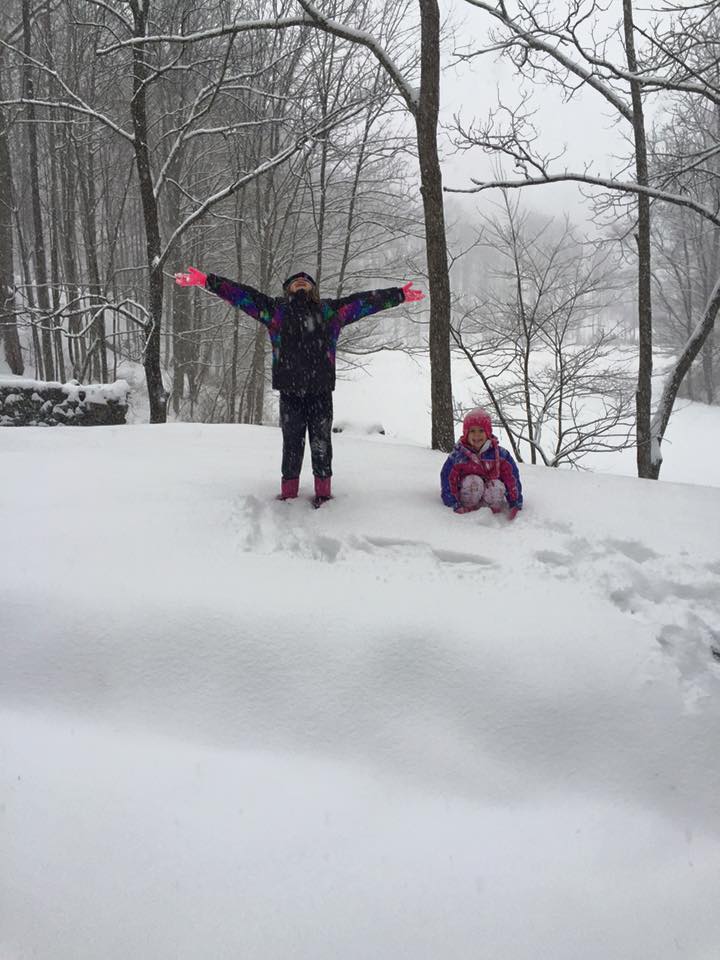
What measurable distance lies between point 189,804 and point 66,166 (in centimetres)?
1554

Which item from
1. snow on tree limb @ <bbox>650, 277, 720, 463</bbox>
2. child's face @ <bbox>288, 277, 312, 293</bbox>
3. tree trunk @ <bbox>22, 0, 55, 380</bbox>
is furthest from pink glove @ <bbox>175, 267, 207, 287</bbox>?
tree trunk @ <bbox>22, 0, 55, 380</bbox>

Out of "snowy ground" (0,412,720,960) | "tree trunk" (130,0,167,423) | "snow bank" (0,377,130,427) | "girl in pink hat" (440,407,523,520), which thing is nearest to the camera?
"snowy ground" (0,412,720,960)

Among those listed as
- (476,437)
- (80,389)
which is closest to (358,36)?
(476,437)

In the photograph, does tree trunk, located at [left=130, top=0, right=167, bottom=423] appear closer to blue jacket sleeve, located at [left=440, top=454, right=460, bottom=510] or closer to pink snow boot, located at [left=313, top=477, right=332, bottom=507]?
pink snow boot, located at [left=313, top=477, right=332, bottom=507]

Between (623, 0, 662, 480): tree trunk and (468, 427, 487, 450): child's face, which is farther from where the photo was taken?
(623, 0, 662, 480): tree trunk

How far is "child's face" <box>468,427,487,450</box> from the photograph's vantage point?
156 inches

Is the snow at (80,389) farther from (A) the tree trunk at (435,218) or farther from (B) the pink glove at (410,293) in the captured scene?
(B) the pink glove at (410,293)

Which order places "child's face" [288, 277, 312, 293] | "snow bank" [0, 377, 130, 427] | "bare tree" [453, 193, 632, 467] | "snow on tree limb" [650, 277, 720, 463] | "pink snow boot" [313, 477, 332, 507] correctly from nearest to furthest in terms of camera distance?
"child's face" [288, 277, 312, 293] → "pink snow boot" [313, 477, 332, 507] → "snow on tree limb" [650, 277, 720, 463] → "snow bank" [0, 377, 130, 427] → "bare tree" [453, 193, 632, 467]

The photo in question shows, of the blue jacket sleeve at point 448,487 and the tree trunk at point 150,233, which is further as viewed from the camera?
the tree trunk at point 150,233

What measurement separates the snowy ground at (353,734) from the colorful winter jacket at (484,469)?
19cm

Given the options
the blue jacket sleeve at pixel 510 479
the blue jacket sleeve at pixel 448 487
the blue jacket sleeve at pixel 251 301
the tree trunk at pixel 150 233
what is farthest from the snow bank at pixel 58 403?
the blue jacket sleeve at pixel 510 479

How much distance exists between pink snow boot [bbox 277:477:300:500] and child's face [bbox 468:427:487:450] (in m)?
1.28

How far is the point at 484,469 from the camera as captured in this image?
13.3ft

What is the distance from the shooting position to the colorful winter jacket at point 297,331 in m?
3.95
